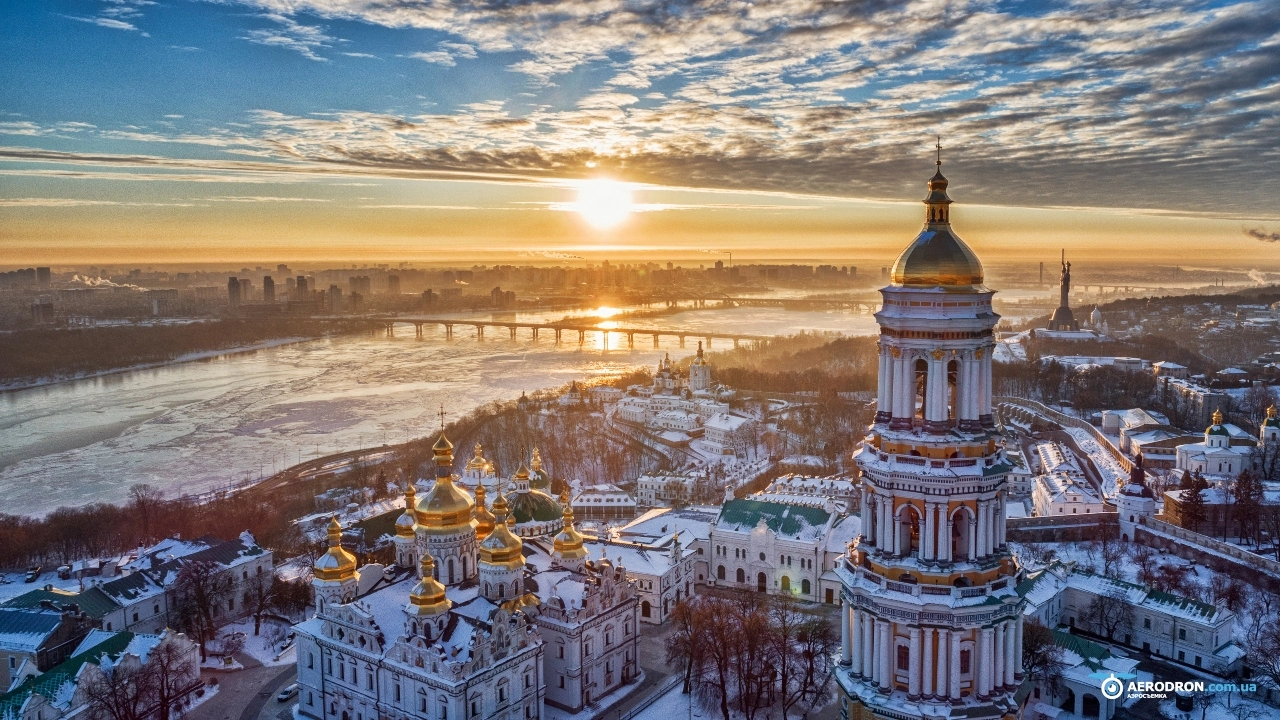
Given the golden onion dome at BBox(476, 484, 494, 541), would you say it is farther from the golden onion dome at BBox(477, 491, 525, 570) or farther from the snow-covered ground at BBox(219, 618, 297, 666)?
the snow-covered ground at BBox(219, 618, 297, 666)

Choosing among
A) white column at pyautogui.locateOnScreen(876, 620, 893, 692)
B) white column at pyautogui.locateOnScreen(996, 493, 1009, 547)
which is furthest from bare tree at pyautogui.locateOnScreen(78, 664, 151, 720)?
white column at pyautogui.locateOnScreen(996, 493, 1009, 547)

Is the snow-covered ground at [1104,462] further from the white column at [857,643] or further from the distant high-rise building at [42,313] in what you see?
the distant high-rise building at [42,313]

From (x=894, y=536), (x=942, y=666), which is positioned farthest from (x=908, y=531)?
(x=942, y=666)

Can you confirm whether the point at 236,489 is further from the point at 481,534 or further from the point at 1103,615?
the point at 1103,615

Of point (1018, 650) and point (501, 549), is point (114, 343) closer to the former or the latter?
point (501, 549)

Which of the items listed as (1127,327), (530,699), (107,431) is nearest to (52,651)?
(530,699)
